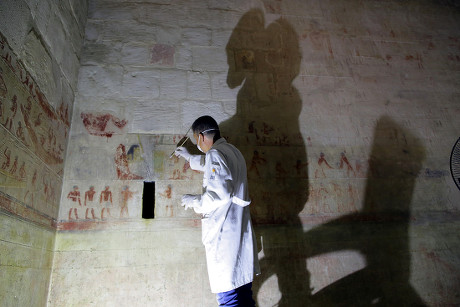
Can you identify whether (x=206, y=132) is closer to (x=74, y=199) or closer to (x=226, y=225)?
(x=226, y=225)

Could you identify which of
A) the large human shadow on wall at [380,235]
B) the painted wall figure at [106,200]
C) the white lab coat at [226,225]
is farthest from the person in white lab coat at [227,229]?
the large human shadow on wall at [380,235]

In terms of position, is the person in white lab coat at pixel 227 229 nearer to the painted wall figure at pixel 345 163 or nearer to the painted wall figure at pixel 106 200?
the painted wall figure at pixel 106 200

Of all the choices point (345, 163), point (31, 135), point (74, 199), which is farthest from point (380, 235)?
point (31, 135)

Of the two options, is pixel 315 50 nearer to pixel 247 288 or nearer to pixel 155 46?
pixel 155 46

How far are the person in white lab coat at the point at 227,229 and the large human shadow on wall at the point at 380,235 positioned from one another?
978 mm

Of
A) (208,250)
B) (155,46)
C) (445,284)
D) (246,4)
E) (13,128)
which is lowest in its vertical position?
(445,284)

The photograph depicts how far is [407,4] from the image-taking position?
4.52 meters

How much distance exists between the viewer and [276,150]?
3441mm

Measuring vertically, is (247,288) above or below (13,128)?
below

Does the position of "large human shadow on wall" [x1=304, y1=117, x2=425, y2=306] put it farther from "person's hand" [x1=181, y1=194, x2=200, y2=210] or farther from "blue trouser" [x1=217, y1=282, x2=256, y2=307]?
"person's hand" [x1=181, y1=194, x2=200, y2=210]

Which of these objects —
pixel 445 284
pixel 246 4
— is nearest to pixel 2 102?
pixel 246 4

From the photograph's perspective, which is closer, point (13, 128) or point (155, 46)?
point (13, 128)

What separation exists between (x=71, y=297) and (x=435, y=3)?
6.03 meters

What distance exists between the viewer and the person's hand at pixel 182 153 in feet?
10.3
